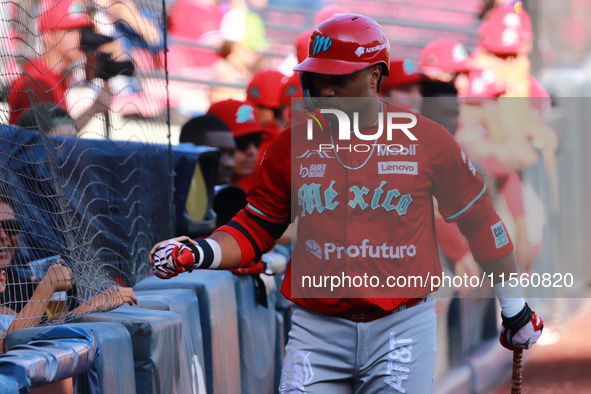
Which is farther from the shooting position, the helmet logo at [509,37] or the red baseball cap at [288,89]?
the helmet logo at [509,37]

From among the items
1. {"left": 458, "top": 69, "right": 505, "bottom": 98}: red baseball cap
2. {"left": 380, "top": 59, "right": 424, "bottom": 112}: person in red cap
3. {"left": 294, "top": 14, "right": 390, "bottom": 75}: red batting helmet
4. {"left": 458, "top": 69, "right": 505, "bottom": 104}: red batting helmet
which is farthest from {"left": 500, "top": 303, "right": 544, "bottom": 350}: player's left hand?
{"left": 458, "top": 69, "right": 505, "bottom": 98}: red baseball cap

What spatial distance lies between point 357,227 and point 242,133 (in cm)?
341

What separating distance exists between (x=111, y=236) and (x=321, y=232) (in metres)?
1.14

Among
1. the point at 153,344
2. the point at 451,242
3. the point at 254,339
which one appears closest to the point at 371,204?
the point at 153,344

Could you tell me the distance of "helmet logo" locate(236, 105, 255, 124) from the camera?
21.7 ft

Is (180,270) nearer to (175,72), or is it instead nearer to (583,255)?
(175,72)

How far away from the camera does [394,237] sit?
3.24 m

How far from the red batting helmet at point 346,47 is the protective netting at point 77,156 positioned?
96 centimetres

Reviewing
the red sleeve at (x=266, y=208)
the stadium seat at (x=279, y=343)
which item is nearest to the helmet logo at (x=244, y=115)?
the stadium seat at (x=279, y=343)

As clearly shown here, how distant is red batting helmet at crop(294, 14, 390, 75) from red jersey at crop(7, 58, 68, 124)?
3.07 feet

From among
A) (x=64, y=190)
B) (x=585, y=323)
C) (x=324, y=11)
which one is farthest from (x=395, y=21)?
(x=64, y=190)

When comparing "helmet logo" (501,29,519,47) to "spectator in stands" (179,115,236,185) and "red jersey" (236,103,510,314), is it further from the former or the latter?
"red jersey" (236,103,510,314)

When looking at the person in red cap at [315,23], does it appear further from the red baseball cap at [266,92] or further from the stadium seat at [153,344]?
the stadium seat at [153,344]

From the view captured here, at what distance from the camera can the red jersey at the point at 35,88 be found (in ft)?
10.2
